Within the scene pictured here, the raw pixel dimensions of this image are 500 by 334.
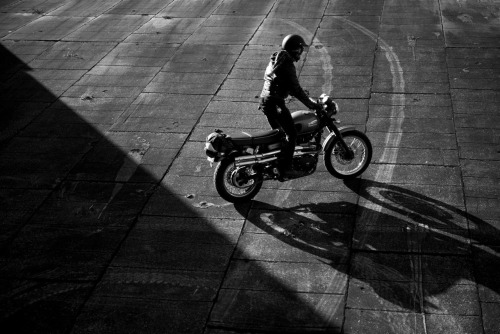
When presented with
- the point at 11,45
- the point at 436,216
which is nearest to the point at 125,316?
the point at 436,216

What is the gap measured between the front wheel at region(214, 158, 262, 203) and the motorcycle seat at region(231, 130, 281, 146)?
30 cm

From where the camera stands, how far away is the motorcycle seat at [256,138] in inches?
333

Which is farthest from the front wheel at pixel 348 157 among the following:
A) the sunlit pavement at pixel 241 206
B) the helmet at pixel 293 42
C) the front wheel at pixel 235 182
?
the helmet at pixel 293 42

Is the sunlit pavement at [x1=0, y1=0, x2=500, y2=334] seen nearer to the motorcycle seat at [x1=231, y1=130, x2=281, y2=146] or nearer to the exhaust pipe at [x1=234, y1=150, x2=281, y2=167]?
the exhaust pipe at [x1=234, y1=150, x2=281, y2=167]

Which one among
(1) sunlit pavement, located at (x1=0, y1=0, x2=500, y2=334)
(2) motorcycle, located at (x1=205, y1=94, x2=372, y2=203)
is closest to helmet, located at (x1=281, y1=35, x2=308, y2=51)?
(2) motorcycle, located at (x1=205, y1=94, x2=372, y2=203)

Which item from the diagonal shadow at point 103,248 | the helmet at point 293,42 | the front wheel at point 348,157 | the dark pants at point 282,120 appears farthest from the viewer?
the front wheel at point 348,157

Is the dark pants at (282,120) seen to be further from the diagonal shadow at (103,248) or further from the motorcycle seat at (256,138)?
the diagonal shadow at (103,248)

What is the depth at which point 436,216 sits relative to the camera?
27.1 feet

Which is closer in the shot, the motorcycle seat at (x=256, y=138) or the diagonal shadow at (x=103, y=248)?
the diagonal shadow at (x=103, y=248)

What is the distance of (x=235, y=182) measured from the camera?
28.4 ft

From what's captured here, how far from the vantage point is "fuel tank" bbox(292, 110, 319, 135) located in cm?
862

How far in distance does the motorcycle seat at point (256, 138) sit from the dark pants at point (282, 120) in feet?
0.45

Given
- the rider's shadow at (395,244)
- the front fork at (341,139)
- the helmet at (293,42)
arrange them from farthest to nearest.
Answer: the front fork at (341,139) → the helmet at (293,42) → the rider's shadow at (395,244)

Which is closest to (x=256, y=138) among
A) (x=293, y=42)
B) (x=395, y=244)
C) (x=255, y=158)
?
(x=255, y=158)
